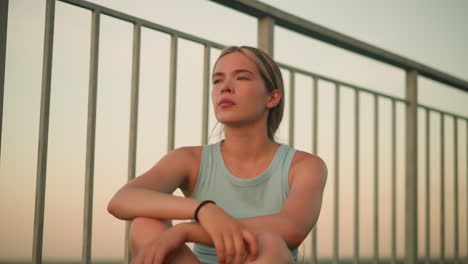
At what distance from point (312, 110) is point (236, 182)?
2.47 ft

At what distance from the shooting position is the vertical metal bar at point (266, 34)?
82.7 inches

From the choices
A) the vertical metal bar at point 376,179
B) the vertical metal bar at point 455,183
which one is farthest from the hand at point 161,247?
the vertical metal bar at point 455,183

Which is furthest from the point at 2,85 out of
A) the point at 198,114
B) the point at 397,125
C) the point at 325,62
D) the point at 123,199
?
the point at 397,125

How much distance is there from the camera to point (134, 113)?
173cm

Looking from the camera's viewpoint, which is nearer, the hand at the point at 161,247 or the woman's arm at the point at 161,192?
the hand at the point at 161,247

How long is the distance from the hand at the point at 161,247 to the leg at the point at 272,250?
17 centimetres

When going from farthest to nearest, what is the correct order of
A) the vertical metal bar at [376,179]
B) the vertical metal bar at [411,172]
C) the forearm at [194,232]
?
the vertical metal bar at [411,172] → the vertical metal bar at [376,179] → the forearm at [194,232]

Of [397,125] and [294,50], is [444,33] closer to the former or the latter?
[397,125]

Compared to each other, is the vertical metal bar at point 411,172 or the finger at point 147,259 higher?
the vertical metal bar at point 411,172

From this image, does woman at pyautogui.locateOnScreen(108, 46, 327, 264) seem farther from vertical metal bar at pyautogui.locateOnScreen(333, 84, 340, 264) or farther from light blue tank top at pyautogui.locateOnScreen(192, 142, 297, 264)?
vertical metal bar at pyautogui.locateOnScreen(333, 84, 340, 264)

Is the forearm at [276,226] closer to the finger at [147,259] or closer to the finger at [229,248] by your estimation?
the finger at [229,248]

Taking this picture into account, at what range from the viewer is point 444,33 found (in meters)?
4.43

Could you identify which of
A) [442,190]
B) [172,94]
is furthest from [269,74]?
[442,190]

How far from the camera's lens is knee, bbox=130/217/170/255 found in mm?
1359
